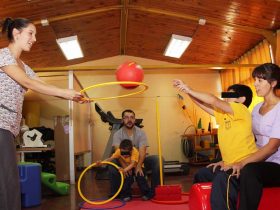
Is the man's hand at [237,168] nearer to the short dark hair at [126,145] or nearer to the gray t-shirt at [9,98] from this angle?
the gray t-shirt at [9,98]

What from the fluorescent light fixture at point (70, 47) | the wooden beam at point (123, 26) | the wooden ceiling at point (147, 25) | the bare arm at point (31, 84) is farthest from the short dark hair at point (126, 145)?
the fluorescent light fixture at point (70, 47)

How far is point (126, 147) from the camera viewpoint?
13.4 feet

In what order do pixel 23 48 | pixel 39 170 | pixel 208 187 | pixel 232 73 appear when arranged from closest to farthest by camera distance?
1. pixel 23 48
2. pixel 208 187
3. pixel 39 170
4. pixel 232 73

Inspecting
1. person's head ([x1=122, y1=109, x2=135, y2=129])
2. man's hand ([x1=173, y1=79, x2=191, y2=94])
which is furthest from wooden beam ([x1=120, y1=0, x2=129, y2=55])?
man's hand ([x1=173, y1=79, x2=191, y2=94])

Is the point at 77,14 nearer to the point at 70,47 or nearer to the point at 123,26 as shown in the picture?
the point at 70,47

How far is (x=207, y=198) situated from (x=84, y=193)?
→ 8.86ft

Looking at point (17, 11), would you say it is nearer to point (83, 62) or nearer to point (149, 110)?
point (83, 62)

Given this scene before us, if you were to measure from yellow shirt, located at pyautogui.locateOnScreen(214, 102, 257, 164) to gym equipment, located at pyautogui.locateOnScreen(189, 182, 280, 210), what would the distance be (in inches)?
10.1

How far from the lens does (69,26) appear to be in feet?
21.6

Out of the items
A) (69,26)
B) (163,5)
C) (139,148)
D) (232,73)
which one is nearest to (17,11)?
(69,26)

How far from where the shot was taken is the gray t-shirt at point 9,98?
176 centimetres

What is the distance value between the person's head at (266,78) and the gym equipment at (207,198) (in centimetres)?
67

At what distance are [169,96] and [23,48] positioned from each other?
7253mm

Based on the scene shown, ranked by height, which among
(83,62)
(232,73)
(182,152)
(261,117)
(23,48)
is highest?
(83,62)
